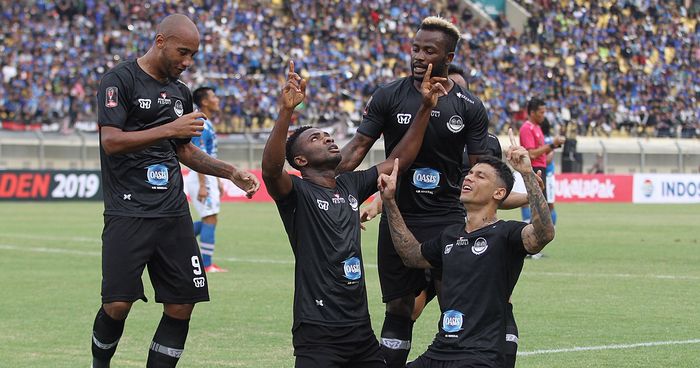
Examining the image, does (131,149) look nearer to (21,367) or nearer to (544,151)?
(21,367)

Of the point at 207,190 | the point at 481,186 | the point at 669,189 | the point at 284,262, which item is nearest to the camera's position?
the point at 481,186

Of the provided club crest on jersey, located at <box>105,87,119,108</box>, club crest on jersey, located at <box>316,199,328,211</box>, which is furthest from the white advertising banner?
club crest on jersey, located at <box>316,199,328,211</box>

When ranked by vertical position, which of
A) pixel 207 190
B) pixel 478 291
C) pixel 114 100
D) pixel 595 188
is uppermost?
pixel 114 100

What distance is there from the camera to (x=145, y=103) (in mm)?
7824

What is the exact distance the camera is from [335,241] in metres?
6.79

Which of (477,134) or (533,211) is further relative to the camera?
(477,134)

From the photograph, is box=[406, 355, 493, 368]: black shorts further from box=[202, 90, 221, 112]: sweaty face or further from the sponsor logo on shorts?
box=[202, 90, 221, 112]: sweaty face

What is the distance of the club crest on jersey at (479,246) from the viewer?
22.2ft

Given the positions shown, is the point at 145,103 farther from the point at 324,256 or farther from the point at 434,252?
the point at 434,252

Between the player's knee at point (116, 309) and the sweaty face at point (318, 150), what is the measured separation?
1.79 m

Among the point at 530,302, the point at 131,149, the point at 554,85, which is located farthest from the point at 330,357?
the point at 554,85

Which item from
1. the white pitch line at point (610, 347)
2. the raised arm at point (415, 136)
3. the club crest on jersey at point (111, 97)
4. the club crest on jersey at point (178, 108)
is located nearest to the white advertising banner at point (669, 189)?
the white pitch line at point (610, 347)

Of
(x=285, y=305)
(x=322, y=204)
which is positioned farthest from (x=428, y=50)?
(x=285, y=305)

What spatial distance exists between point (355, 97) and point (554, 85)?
9.85 meters
